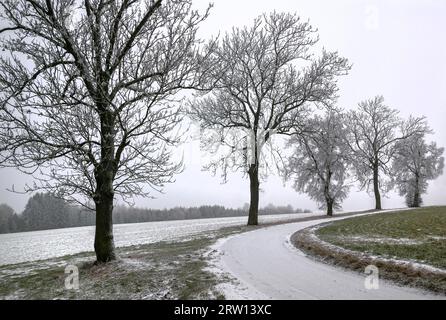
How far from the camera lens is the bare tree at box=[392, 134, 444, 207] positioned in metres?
44.2

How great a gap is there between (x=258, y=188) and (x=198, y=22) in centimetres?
1647

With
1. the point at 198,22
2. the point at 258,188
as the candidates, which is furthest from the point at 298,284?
the point at 258,188

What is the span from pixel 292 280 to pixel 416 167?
1786 inches

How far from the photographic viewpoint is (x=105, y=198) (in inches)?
426

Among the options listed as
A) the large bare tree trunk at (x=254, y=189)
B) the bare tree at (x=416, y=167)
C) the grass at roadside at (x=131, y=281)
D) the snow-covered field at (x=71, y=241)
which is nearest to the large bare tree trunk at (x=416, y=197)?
the bare tree at (x=416, y=167)

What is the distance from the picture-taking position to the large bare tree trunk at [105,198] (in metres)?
10.7

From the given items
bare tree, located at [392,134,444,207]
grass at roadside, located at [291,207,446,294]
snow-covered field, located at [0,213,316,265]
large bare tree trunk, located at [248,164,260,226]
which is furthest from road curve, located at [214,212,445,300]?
bare tree, located at [392,134,444,207]

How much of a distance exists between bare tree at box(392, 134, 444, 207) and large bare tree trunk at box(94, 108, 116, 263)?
1624 inches

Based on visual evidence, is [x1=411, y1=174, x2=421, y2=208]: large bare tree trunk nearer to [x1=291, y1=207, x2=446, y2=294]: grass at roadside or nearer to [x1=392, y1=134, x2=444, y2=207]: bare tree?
[x1=392, y1=134, x2=444, y2=207]: bare tree

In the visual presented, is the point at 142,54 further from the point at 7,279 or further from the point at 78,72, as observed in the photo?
the point at 7,279

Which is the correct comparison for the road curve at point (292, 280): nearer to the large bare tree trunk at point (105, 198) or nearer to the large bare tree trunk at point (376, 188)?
the large bare tree trunk at point (105, 198)

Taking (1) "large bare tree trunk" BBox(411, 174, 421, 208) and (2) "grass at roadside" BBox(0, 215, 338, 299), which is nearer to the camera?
(2) "grass at roadside" BBox(0, 215, 338, 299)
